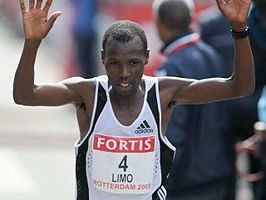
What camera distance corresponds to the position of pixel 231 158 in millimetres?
8352

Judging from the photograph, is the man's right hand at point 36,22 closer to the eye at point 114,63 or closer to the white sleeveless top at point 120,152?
the eye at point 114,63

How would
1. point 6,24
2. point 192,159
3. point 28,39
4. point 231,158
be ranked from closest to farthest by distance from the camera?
point 28,39, point 192,159, point 231,158, point 6,24

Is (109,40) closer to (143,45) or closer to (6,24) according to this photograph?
(143,45)

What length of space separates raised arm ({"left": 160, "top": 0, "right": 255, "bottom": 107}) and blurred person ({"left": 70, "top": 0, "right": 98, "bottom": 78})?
7.80 metres

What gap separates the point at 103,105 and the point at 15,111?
8.44m

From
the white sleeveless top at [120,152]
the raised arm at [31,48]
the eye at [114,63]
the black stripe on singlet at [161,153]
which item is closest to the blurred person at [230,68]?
the black stripe on singlet at [161,153]

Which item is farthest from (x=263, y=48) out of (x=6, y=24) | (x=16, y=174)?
(x=6, y=24)

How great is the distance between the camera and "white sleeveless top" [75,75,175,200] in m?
6.02

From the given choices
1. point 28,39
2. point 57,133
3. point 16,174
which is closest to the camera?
point 28,39

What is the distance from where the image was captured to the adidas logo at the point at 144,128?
6047mm

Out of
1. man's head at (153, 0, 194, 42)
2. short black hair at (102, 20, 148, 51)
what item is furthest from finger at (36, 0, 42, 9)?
man's head at (153, 0, 194, 42)

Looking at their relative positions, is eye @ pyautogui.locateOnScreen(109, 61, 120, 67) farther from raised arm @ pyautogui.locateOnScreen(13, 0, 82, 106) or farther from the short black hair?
raised arm @ pyautogui.locateOnScreen(13, 0, 82, 106)

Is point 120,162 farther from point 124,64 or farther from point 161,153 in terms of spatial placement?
point 124,64

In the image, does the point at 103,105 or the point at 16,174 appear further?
the point at 16,174
